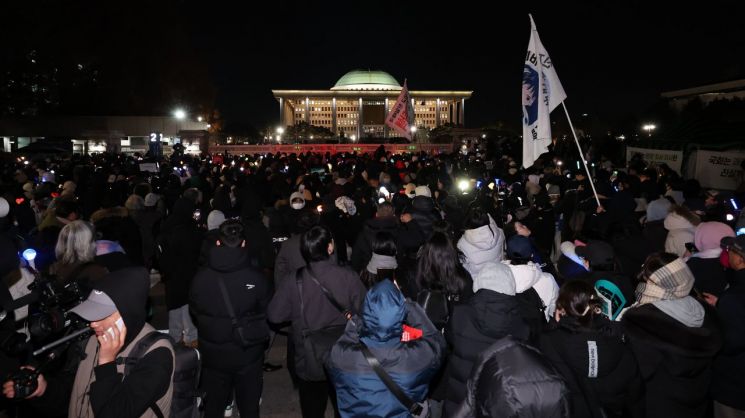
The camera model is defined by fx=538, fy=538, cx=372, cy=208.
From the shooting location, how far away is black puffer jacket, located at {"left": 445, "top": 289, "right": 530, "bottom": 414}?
3.27 metres

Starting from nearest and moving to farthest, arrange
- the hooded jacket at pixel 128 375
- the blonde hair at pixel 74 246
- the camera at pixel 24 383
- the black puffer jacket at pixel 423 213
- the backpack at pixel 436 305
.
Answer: the camera at pixel 24 383 → the hooded jacket at pixel 128 375 → the backpack at pixel 436 305 → the blonde hair at pixel 74 246 → the black puffer jacket at pixel 423 213

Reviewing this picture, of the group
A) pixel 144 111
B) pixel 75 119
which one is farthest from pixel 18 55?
pixel 144 111

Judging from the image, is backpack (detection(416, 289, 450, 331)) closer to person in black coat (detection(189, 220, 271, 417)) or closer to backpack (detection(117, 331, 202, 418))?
person in black coat (detection(189, 220, 271, 417))

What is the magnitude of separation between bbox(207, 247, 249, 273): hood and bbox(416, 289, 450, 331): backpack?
1.38 metres

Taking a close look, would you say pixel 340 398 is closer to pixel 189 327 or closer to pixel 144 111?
pixel 189 327

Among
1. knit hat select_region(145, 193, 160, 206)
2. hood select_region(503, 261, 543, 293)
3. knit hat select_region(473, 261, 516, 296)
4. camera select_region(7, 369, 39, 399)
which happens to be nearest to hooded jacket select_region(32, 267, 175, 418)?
camera select_region(7, 369, 39, 399)

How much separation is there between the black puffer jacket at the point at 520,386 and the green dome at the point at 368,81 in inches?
3790

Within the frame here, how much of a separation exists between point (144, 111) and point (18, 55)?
36.6ft

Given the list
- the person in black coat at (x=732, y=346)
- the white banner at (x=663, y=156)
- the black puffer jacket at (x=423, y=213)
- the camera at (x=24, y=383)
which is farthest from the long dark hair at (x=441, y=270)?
the white banner at (x=663, y=156)

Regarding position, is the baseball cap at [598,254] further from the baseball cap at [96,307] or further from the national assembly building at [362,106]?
the national assembly building at [362,106]

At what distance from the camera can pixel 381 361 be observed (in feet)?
8.68

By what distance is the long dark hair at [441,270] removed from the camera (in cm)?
427

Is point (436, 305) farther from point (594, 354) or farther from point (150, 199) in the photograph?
point (150, 199)

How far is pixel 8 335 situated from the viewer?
251 cm
